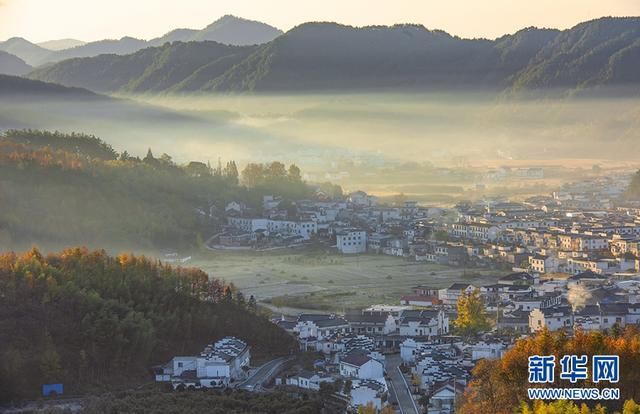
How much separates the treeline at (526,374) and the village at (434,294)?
3.70 feet

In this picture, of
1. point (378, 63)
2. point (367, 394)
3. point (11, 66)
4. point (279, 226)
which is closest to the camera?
point (367, 394)

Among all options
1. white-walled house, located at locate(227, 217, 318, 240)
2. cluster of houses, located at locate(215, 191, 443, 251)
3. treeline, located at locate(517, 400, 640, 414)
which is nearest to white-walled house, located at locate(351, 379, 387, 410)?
treeline, located at locate(517, 400, 640, 414)

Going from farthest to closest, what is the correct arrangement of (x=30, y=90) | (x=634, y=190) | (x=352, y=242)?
(x=30, y=90), (x=634, y=190), (x=352, y=242)

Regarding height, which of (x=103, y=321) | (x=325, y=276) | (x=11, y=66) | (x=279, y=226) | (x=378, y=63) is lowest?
(x=325, y=276)

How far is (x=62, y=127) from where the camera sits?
5075cm

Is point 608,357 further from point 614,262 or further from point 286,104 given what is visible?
point 286,104

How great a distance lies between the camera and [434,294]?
61.1ft

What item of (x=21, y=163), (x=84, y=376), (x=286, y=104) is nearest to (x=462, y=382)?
(x=84, y=376)

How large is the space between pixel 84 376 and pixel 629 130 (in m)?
48.4

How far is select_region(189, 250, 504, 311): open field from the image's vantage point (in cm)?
1867

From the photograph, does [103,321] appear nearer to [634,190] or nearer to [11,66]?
[634,190]

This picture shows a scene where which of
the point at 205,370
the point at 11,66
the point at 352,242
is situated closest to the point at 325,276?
the point at 352,242

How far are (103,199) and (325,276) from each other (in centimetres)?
665

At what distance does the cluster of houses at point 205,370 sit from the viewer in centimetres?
1292
